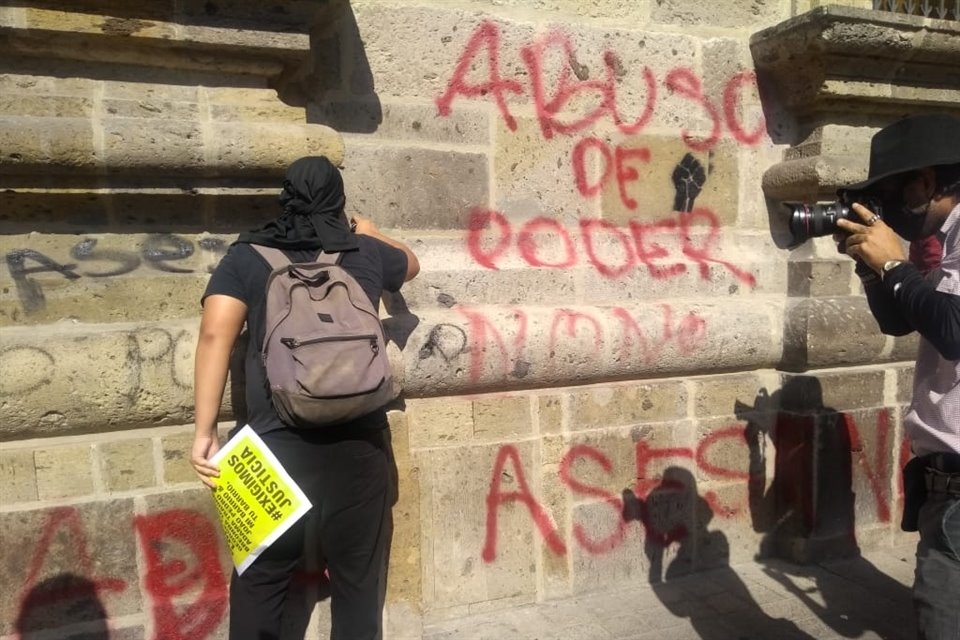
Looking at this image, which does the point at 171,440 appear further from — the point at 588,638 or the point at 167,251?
the point at 588,638

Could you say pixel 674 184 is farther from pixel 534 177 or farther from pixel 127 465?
pixel 127 465

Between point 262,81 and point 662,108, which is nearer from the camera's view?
point 262,81

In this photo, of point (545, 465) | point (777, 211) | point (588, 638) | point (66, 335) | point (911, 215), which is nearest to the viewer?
point (911, 215)

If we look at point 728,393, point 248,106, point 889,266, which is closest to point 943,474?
point 889,266

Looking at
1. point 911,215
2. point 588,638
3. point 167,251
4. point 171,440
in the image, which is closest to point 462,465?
point 588,638

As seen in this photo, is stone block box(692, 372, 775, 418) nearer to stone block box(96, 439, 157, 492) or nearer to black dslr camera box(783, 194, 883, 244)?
black dslr camera box(783, 194, 883, 244)

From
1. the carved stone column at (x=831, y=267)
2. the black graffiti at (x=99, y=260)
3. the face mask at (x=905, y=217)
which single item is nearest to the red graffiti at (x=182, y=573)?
the black graffiti at (x=99, y=260)

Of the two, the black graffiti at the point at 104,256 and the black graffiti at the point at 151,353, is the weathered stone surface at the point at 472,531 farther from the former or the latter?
the black graffiti at the point at 104,256

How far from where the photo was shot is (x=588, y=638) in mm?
3289

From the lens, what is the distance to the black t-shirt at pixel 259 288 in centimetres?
244

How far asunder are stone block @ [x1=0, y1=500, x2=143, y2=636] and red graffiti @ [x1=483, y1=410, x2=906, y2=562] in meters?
1.45

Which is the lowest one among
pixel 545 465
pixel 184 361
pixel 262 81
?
pixel 545 465

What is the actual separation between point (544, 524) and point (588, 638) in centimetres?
51

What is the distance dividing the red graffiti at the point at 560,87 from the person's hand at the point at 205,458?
1730 mm
